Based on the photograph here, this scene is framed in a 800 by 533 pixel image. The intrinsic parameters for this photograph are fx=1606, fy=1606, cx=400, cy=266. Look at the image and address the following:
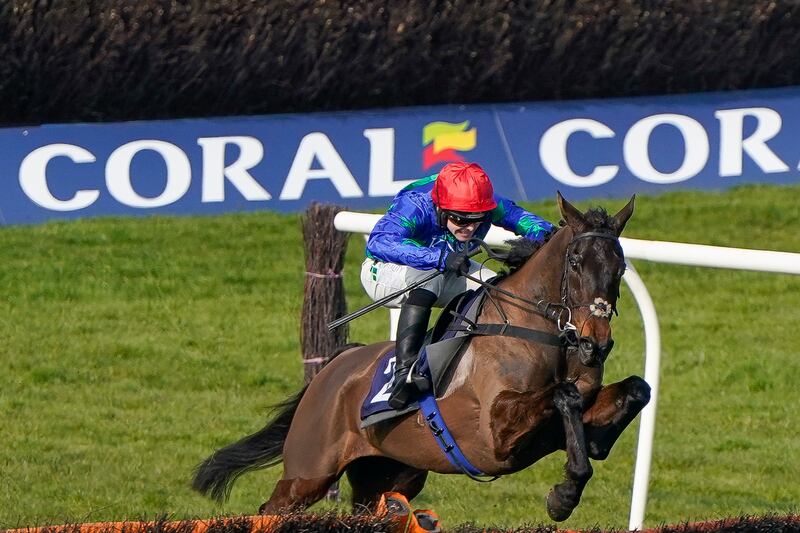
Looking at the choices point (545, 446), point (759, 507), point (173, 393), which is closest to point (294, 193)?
point (173, 393)

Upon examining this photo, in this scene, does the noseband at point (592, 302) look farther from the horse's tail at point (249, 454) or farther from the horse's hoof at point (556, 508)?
the horse's tail at point (249, 454)

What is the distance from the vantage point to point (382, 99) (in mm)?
12094

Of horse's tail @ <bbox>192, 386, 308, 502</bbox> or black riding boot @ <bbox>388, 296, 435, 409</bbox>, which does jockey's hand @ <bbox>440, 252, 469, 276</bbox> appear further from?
horse's tail @ <bbox>192, 386, 308, 502</bbox>

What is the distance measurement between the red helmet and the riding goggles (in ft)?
0.06

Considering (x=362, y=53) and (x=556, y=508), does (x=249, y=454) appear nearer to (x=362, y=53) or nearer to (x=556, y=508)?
(x=556, y=508)

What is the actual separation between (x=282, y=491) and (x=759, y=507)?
8.49 feet

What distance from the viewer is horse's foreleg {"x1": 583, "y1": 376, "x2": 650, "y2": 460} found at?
536 cm

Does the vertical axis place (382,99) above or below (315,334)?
above

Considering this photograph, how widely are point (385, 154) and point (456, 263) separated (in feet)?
20.1

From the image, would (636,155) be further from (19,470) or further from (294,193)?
(19,470)

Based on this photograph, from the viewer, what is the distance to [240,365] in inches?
391

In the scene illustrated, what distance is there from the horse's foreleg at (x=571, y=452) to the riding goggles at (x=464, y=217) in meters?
0.76

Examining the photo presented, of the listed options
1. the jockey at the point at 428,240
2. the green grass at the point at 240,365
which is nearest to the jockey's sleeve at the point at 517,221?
the jockey at the point at 428,240

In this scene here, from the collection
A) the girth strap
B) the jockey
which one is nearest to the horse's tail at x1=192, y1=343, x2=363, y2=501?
the jockey
